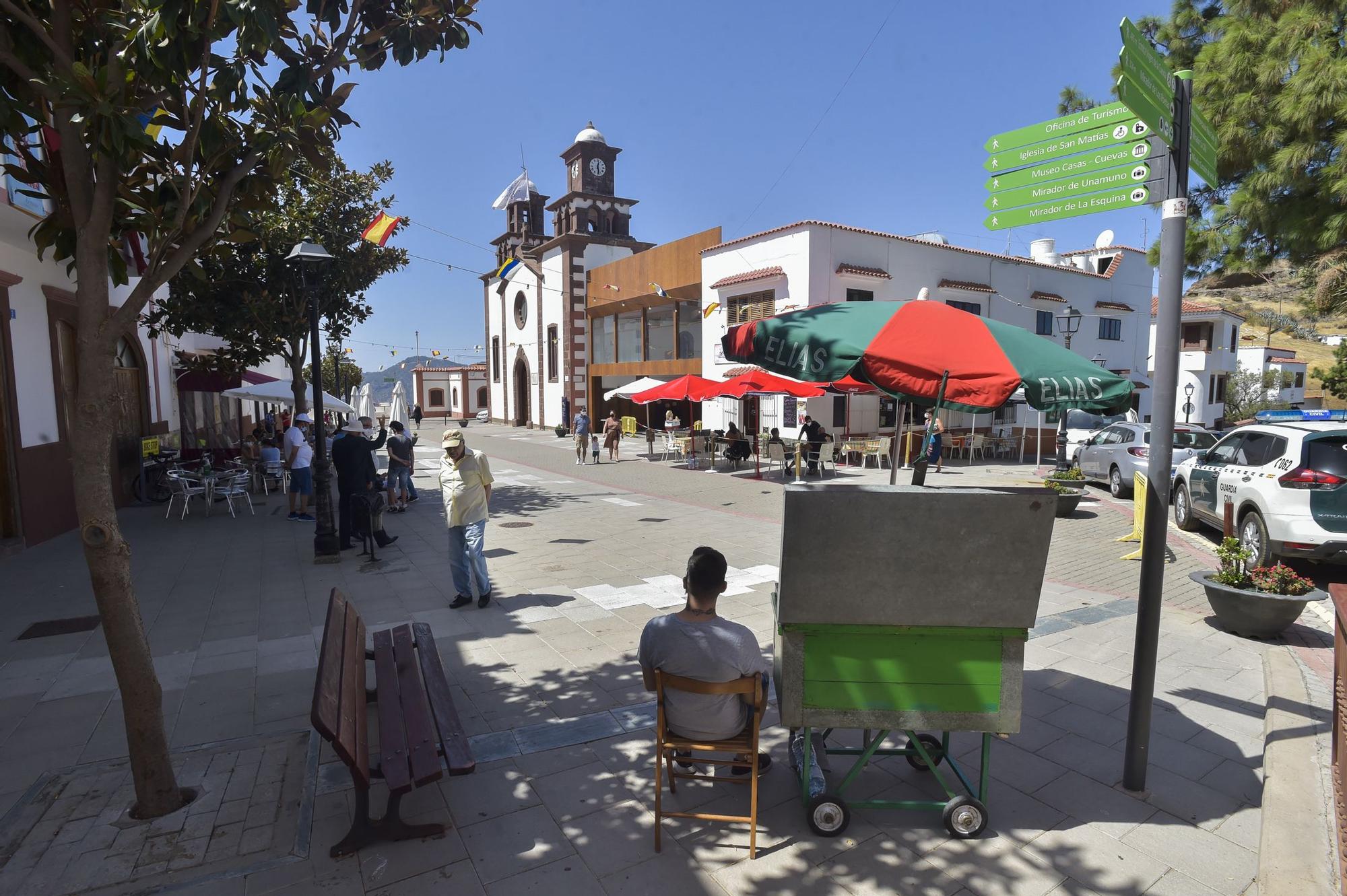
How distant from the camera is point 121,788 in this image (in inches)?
143

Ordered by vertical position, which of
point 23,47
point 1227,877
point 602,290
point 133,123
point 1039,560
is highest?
point 602,290

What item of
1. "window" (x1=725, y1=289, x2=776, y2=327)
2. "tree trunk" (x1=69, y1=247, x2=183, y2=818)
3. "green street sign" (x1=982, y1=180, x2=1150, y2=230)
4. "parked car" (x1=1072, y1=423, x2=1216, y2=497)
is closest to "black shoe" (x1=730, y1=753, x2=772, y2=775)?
"tree trunk" (x1=69, y1=247, x2=183, y2=818)

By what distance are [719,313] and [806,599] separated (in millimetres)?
22324

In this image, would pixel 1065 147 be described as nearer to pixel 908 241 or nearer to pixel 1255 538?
pixel 1255 538

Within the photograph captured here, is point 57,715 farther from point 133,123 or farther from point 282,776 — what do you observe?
point 133,123

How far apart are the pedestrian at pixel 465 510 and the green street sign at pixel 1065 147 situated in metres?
4.60

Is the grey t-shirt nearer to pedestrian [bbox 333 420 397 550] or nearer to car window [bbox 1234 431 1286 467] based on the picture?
pedestrian [bbox 333 420 397 550]

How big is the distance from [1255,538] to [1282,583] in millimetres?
2682

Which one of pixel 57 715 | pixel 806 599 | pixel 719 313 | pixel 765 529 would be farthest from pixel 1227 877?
pixel 719 313

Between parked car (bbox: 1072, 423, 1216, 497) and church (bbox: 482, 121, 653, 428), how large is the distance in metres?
24.3

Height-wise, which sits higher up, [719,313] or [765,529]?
[719,313]

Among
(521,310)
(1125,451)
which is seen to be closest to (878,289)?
(1125,451)

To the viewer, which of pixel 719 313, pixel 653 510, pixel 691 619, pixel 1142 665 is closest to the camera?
pixel 691 619

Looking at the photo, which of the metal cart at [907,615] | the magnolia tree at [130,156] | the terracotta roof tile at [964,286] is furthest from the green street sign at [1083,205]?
the terracotta roof tile at [964,286]
